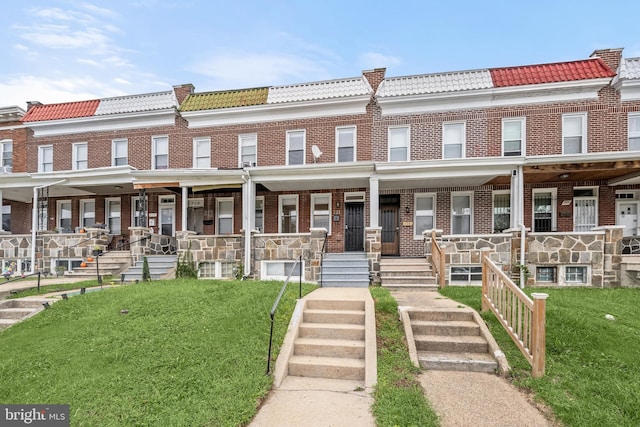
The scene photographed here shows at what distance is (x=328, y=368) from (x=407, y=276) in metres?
5.30

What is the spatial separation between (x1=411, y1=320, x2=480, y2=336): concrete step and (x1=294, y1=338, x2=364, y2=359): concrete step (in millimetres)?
1108

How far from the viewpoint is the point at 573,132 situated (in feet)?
Result: 36.8

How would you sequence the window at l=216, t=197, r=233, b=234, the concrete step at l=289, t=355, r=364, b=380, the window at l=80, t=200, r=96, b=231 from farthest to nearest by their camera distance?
the window at l=80, t=200, r=96, b=231 → the window at l=216, t=197, r=233, b=234 → the concrete step at l=289, t=355, r=364, b=380

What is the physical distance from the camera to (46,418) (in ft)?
11.4

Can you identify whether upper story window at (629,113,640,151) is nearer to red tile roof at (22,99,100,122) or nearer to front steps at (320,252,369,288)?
front steps at (320,252,369,288)

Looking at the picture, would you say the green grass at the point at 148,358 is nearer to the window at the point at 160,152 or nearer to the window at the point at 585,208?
the window at the point at 160,152

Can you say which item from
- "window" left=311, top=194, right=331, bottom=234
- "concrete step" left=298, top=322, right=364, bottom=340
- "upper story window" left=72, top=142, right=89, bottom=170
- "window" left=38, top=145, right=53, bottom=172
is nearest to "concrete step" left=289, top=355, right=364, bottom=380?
"concrete step" left=298, top=322, right=364, bottom=340

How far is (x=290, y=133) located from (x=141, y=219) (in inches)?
268

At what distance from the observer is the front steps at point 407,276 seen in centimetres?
876

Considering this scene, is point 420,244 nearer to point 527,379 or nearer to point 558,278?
point 558,278

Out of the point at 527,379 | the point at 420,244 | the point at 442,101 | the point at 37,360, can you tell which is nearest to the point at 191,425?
the point at 37,360

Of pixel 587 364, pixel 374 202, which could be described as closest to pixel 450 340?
pixel 587 364

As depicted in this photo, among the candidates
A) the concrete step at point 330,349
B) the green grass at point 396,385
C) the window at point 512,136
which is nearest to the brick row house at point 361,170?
the window at point 512,136

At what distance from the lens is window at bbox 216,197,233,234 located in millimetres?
13375
